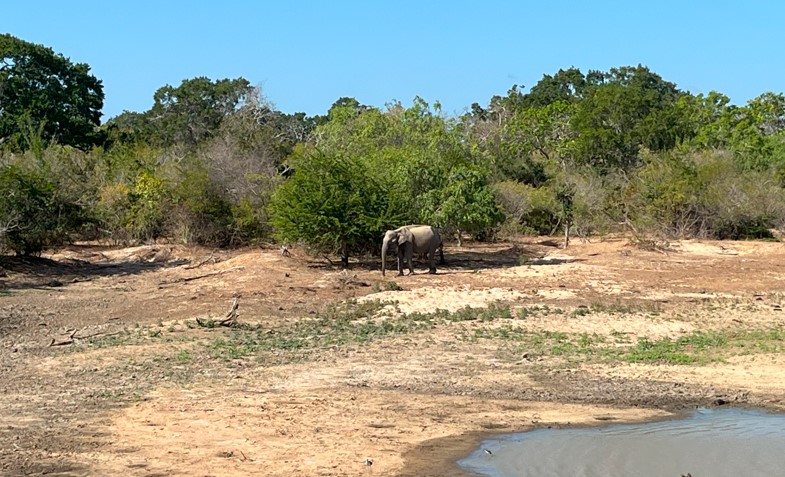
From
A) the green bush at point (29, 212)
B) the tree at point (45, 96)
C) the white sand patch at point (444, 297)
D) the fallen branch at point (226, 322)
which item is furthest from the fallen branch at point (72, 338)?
the tree at point (45, 96)

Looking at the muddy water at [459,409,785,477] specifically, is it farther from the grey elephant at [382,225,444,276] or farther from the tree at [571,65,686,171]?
the tree at [571,65,686,171]

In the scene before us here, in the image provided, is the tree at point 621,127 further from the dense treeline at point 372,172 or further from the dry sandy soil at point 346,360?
the dry sandy soil at point 346,360

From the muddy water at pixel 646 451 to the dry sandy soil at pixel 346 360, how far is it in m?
0.37

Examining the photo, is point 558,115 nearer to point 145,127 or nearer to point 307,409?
point 145,127

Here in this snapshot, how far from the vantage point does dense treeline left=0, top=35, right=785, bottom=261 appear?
25.9m

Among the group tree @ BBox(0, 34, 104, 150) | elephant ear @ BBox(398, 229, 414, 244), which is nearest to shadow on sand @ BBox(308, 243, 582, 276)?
elephant ear @ BBox(398, 229, 414, 244)

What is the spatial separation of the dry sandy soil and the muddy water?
1.20 ft

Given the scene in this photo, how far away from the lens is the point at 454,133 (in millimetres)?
32031

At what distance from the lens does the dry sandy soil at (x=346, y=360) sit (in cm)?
920

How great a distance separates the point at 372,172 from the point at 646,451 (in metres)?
17.9

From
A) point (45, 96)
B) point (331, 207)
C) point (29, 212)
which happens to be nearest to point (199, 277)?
point (331, 207)

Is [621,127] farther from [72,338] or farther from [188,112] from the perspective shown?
[72,338]

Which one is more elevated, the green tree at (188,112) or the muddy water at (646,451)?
the green tree at (188,112)

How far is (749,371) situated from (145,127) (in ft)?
176
